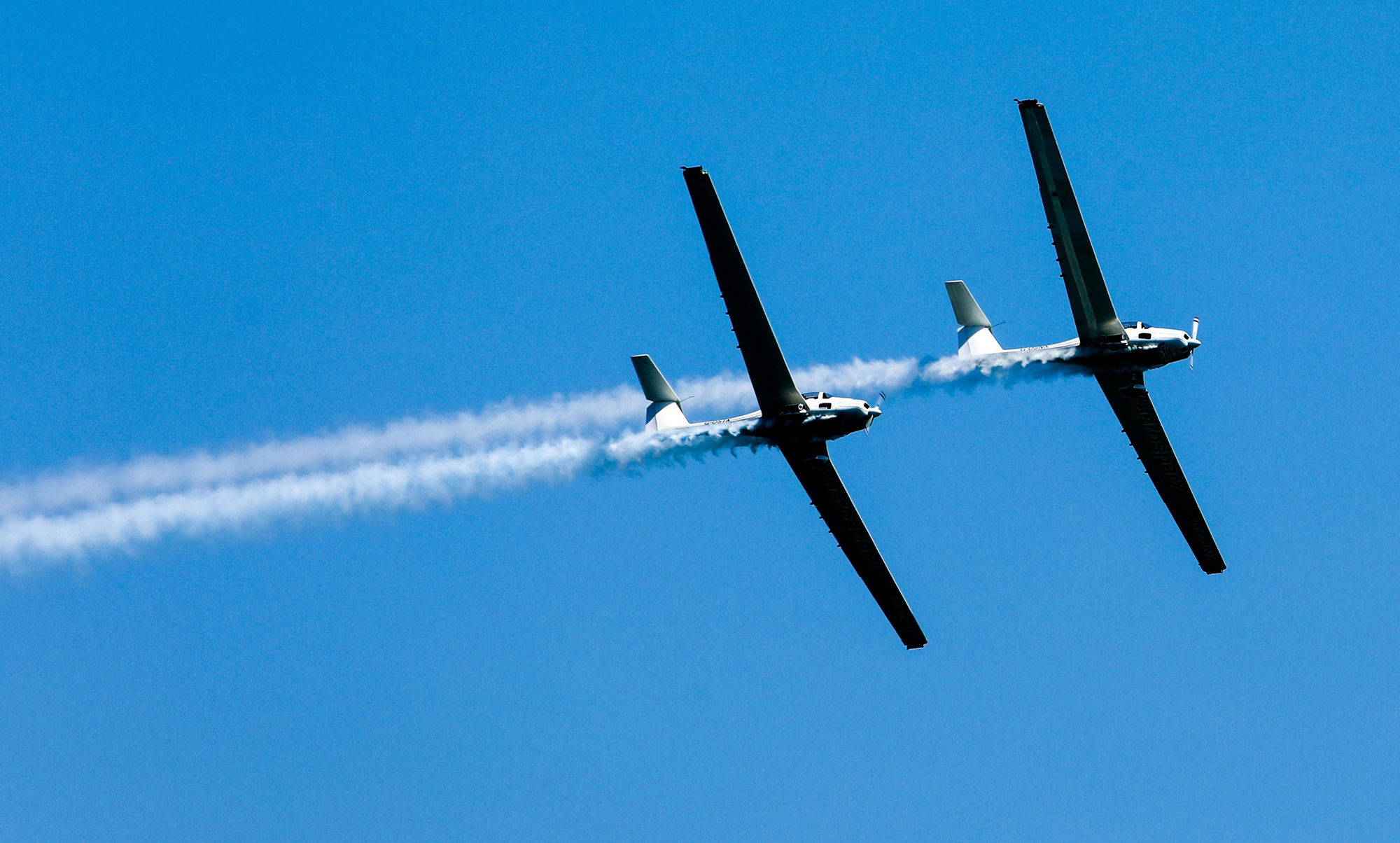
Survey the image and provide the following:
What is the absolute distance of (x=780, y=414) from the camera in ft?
166

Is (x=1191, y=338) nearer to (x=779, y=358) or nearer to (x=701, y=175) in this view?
(x=779, y=358)

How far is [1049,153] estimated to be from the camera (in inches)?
2068

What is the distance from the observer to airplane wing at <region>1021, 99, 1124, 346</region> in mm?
52438

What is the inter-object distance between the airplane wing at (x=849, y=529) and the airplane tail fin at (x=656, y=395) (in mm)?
4221

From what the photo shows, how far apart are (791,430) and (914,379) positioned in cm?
672

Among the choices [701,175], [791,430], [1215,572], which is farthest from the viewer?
[1215,572]

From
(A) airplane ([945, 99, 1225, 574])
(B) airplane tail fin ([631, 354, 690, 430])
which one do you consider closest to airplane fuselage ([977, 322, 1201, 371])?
(A) airplane ([945, 99, 1225, 574])

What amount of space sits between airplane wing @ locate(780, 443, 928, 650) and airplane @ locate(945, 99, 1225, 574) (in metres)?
7.10

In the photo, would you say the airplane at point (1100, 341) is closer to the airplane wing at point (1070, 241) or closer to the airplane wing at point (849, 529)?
the airplane wing at point (1070, 241)

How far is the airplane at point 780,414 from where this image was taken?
48094 mm

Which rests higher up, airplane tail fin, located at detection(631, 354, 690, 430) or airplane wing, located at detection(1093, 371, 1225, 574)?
airplane tail fin, located at detection(631, 354, 690, 430)

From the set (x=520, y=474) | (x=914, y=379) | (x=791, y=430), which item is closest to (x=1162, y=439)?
(x=914, y=379)

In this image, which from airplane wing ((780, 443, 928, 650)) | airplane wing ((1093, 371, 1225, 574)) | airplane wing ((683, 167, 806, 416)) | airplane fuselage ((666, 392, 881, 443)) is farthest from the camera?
airplane wing ((1093, 371, 1225, 574))

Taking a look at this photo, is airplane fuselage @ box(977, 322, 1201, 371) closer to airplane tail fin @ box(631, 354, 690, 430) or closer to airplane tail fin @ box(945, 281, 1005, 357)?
airplane tail fin @ box(945, 281, 1005, 357)
